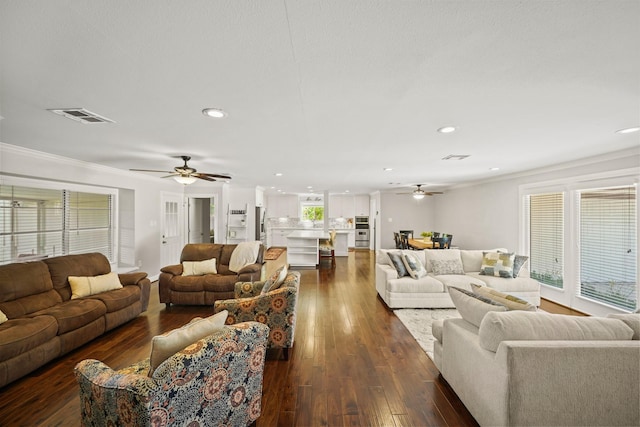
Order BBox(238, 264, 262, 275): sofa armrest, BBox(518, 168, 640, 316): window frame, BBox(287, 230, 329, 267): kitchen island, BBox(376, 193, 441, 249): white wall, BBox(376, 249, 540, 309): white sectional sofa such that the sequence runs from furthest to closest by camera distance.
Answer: BBox(376, 193, 441, 249): white wall
BBox(287, 230, 329, 267): kitchen island
BBox(238, 264, 262, 275): sofa armrest
BBox(376, 249, 540, 309): white sectional sofa
BBox(518, 168, 640, 316): window frame

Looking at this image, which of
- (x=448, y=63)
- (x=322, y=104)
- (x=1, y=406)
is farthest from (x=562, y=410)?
(x=1, y=406)

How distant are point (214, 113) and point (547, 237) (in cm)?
606

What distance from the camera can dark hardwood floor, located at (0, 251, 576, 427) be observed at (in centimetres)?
209

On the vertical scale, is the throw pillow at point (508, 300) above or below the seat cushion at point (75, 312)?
above

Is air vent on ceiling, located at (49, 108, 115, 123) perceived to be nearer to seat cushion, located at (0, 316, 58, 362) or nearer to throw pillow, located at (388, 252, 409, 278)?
seat cushion, located at (0, 316, 58, 362)

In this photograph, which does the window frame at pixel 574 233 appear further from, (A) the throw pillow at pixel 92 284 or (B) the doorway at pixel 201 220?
(B) the doorway at pixel 201 220

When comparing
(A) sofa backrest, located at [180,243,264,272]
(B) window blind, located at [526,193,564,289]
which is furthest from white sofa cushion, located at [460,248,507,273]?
(A) sofa backrest, located at [180,243,264,272]

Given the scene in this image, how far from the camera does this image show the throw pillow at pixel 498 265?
15.3 ft

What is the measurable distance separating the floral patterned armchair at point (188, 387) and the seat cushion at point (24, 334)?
4.74 feet

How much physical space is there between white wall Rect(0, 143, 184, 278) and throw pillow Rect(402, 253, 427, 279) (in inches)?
213

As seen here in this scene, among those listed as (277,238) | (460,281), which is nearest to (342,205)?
(277,238)

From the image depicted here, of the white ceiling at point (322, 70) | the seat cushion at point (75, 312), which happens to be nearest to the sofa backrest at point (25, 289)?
the seat cushion at point (75, 312)

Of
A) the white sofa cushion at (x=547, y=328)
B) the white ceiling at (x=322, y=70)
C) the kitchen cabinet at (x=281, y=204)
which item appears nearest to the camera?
the white ceiling at (x=322, y=70)

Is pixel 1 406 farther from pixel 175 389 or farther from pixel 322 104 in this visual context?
pixel 322 104
